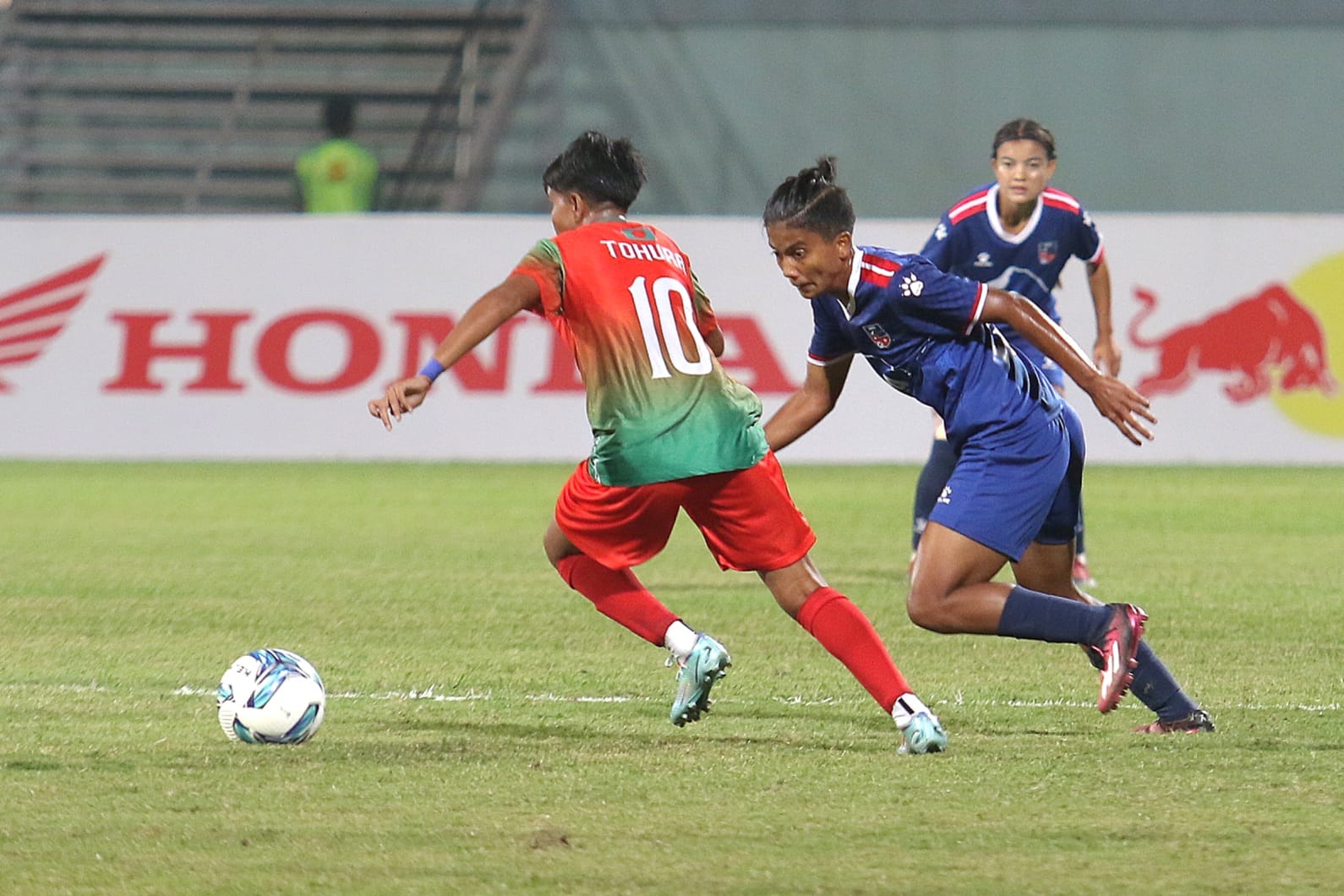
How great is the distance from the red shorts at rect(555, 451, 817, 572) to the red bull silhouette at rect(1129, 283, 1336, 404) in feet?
32.4

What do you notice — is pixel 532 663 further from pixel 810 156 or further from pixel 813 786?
pixel 810 156

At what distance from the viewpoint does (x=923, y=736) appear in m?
4.83

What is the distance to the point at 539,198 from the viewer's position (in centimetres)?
1969

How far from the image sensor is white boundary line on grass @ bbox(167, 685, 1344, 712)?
5.59m

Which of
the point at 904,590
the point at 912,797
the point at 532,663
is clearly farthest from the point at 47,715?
the point at 904,590

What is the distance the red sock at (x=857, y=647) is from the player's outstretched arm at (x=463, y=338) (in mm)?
1050

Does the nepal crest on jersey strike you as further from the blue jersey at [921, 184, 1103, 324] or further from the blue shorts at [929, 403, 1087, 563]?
the blue jersey at [921, 184, 1103, 324]

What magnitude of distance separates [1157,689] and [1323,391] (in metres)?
10.2

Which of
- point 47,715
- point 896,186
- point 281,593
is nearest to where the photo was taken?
point 47,715

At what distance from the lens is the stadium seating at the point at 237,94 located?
65.9 feet

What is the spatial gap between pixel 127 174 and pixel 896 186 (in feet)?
25.4

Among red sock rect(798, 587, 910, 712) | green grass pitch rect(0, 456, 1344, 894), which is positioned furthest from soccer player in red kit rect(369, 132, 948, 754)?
green grass pitch rect(0, 456, 1344, 894)

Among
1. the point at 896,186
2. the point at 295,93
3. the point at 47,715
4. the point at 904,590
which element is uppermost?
the point at 295,93

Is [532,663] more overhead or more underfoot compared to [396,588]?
more underfoot
